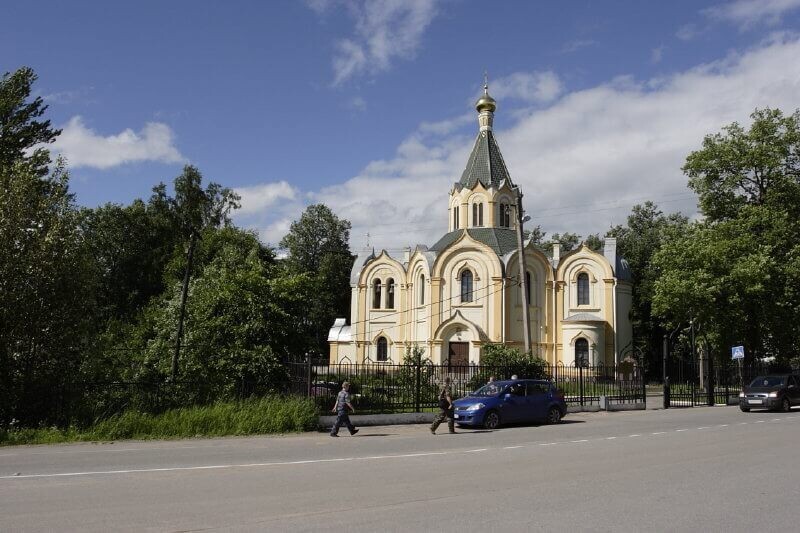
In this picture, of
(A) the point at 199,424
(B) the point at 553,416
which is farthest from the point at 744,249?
(A) the point at 199,424

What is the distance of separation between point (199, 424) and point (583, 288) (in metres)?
33.7

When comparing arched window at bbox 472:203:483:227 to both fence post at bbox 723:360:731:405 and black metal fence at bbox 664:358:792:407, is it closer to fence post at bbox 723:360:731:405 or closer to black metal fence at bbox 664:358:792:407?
black metal fence at bbox 664:358:792:407

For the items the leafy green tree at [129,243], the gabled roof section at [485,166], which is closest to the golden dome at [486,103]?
the gabled roof section at [485,166]

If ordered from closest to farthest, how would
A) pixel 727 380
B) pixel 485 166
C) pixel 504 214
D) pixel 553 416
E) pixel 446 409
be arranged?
pixel 446 409, pixel 553 416, pixel 727 380, pixel 504 214, pixel 485 166

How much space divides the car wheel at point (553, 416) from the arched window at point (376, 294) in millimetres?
27910

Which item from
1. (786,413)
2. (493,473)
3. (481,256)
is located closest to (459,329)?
(481,256)

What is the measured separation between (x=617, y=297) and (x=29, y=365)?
3728cm

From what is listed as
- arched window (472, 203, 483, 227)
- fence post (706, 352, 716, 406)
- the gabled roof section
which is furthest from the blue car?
the gabled roof section

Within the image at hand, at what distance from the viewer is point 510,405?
19438 mm

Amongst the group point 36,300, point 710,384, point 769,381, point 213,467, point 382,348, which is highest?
point 36,300

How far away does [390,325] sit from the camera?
47156 mm

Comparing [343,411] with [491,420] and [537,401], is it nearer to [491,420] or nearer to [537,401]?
[491,420]

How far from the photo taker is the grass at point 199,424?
15.1m

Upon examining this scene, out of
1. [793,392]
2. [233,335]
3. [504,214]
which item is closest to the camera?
[233,335]
